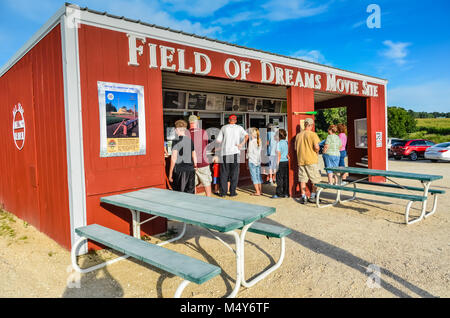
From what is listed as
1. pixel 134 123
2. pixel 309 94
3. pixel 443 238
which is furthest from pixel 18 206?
pixel 443 238

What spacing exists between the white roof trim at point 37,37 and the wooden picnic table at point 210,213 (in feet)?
7.81

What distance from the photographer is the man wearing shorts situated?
6453 millimetres

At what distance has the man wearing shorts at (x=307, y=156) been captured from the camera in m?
6.45

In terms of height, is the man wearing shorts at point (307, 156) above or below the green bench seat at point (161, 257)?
above

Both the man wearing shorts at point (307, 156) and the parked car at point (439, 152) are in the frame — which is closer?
the man wearing shorts at point (307, 156)

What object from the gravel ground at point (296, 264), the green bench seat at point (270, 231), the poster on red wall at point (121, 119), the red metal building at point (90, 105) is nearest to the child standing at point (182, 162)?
the red metal building at point (90, 105)

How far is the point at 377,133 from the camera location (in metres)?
9.52

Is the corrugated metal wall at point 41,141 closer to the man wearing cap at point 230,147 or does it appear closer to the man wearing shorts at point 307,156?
the man wearing cap at point 230,147

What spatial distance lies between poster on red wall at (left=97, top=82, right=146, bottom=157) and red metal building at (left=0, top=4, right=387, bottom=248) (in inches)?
0.5

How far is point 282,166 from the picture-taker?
6953 millimetres

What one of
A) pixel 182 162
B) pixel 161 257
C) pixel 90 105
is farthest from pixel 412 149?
pixel 161 257
